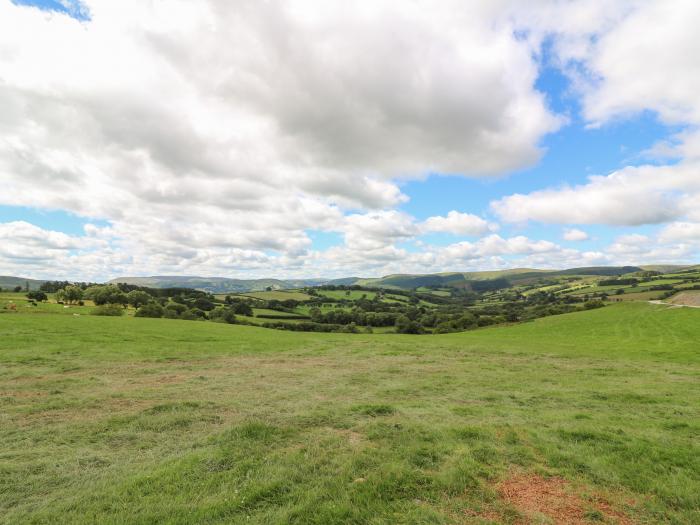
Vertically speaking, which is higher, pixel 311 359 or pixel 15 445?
pixel 15 445

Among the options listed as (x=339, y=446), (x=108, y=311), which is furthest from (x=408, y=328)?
(x=339, y=446)

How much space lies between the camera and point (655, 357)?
105ft

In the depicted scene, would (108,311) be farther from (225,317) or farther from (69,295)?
A: (69,295)

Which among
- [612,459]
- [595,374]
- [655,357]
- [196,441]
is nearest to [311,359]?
[196,441]

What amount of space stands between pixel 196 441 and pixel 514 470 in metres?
8.79

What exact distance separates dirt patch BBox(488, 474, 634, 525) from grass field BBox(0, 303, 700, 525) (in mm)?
42

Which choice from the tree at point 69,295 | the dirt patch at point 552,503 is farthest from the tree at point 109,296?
the dirt patch at point 552,503

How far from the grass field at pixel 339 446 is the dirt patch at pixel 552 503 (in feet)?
0.14

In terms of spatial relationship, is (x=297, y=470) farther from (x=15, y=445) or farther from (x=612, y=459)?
(x=15, y=445)

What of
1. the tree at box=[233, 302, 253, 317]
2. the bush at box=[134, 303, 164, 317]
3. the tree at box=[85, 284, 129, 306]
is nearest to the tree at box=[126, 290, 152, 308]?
the tree at box=[85, 284, 129, 306]

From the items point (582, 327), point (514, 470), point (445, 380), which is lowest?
point (582, 327)

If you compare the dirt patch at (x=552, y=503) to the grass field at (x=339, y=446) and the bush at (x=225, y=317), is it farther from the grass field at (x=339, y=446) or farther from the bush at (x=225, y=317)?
the bush at (x=225, y=317)

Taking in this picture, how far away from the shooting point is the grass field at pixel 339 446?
22.7 feet

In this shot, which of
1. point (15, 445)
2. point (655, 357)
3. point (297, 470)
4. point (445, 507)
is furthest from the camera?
point (655, 357)
